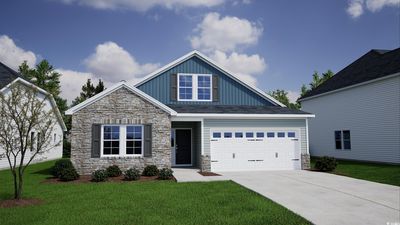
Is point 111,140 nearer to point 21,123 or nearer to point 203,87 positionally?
point 21,123

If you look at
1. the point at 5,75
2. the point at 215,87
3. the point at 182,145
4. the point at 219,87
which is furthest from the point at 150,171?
the point at 5,75

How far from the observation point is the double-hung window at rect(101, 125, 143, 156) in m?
15.0

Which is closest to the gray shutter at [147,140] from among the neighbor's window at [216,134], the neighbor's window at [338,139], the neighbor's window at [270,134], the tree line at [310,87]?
the neighbor's window at [216,134]

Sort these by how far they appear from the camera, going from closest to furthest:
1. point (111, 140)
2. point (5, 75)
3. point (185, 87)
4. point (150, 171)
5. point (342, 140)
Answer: point (150, 171), point (111, 140), point (185, 87), point (5, 75), point (342, 140)

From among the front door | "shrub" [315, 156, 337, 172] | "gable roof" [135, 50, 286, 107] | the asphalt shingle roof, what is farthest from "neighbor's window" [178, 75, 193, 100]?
"shrub" [315, 156, 337, 172]

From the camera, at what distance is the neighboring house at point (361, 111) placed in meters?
19.4

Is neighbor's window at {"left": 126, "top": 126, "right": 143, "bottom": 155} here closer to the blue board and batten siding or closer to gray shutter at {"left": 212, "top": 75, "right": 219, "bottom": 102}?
the blue board and batten siding

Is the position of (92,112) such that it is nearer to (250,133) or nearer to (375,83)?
(250,133)

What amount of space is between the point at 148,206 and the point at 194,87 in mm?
11874

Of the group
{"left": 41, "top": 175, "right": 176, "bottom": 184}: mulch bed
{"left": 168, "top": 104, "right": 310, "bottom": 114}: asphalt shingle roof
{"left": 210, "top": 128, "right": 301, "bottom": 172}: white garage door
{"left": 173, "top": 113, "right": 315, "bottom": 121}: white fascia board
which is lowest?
{"left": 41, "top": 175, "right": 176, "bottom": 184}: mulch bed

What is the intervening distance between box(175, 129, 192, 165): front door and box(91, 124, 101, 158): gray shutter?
5.19 metres

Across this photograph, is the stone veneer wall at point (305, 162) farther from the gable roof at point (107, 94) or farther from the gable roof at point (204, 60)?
the gable roof at point (107, 94)

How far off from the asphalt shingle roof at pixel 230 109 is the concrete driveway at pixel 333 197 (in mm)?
4914

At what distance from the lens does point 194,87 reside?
766 inches
